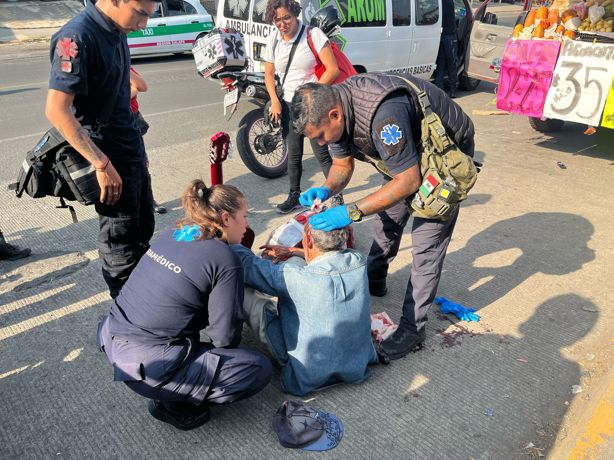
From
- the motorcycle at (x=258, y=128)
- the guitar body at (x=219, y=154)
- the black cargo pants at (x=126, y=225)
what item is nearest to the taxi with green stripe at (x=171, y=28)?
the motorcycle at (x=258, y=128)

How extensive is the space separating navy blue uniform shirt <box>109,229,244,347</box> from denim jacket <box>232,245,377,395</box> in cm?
30

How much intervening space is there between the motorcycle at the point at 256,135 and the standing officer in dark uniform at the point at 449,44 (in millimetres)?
4529

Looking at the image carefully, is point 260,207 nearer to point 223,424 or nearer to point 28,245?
point 28,245

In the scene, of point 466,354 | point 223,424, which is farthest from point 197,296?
point 466,354

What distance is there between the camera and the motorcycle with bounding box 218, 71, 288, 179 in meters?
5.30

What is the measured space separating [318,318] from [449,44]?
759cm

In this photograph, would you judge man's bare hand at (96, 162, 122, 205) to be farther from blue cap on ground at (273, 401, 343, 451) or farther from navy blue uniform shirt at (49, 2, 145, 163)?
blue cap on ground at (273, 401, 343, 451)

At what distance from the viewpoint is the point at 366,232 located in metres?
4.37

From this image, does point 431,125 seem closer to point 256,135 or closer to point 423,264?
point 423,264

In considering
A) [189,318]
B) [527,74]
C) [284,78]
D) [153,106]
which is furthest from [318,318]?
[153,106]

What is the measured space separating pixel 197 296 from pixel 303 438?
777 millimetres

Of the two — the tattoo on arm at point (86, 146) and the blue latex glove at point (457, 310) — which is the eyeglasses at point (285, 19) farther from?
the blue latex glove at point (457, 310)

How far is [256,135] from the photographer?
5430 mm

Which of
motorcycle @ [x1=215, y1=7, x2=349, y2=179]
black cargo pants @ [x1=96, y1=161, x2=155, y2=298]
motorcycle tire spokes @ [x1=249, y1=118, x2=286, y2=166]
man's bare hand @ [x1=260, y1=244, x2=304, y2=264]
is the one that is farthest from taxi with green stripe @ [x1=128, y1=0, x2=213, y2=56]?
man's bare hand @ [x1=260, y1=244, x2=304, y2=264]
